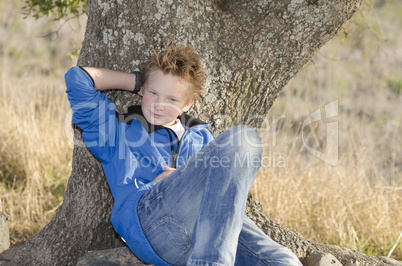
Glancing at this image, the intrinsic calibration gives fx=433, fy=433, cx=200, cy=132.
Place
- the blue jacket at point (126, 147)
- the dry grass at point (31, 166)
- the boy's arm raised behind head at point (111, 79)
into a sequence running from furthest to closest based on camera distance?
1. the dry grass at point (31, 166)
2. the boy's arm raised behind head at point (111, 79)
3. the blue jacket at point (126, 147)

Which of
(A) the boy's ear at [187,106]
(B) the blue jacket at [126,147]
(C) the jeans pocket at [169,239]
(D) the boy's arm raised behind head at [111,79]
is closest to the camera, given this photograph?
(C) the jeans pocket at [169,239]

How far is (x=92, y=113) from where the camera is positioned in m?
2.10

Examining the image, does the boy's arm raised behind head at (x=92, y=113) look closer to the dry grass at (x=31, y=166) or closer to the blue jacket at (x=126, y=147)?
the blue jacket at (x=126, y=147)

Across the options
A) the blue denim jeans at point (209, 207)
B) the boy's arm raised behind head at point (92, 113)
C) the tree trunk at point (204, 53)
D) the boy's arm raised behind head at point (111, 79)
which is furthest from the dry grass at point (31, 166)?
the blue denim jeans at point (209, 207)

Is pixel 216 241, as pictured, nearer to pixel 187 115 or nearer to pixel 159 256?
pixel 159 256

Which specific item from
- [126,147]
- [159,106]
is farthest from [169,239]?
[159,106]

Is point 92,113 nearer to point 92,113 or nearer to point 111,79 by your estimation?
point 92,113

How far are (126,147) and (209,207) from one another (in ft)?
2.09

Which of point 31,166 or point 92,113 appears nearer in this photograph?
point 92,113

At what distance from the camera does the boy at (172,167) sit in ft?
5.66

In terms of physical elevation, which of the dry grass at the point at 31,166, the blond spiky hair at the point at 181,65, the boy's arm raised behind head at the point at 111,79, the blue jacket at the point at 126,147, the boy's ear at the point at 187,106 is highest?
the blond spiky hair at the point at 181,65

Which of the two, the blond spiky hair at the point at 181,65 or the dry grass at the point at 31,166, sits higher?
the blond spiky hair at the point at 181,65

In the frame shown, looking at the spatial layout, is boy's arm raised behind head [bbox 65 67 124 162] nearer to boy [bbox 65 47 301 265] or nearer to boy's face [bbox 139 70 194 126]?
boy [bbox 65 47 301 265]

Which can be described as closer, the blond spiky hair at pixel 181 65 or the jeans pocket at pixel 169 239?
the jeans pocket at pixel 169 239
